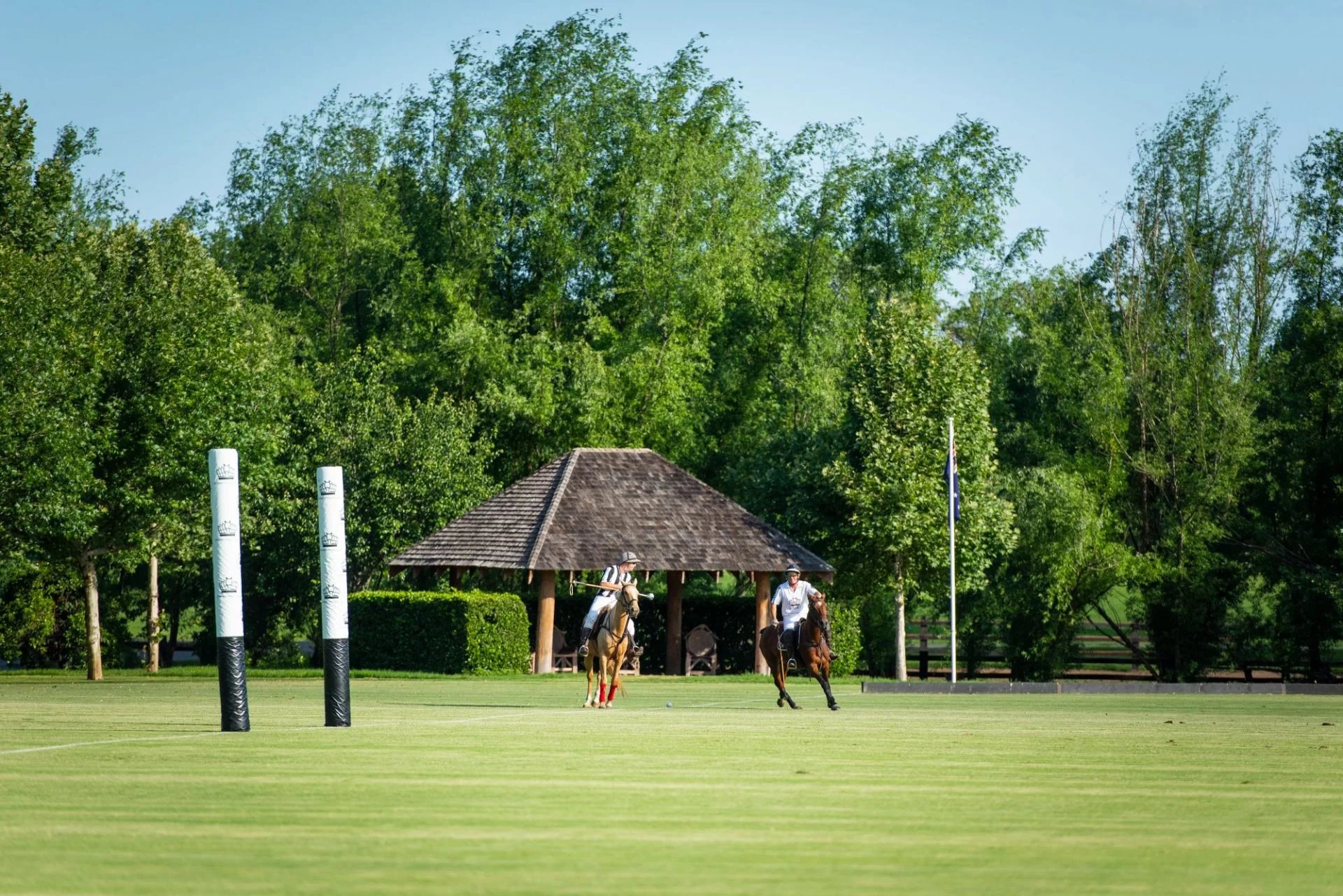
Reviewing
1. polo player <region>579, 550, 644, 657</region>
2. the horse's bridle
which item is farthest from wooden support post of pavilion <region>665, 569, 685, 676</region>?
polo player <region>579, 550, 644, 657</region>

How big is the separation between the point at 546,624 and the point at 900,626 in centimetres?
1011

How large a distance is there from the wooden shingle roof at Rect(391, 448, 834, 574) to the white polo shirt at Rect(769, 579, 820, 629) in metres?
16.8

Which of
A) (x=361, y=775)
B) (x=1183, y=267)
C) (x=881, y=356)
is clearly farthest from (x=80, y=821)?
(x=1183, y=267)

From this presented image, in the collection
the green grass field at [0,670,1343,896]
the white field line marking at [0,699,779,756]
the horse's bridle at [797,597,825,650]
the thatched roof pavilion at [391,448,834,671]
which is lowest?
the white field line marking at [0,699,779,756]

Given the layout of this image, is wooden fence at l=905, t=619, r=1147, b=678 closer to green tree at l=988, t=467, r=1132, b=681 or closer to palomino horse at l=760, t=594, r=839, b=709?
green tree at l=988, t=467, r=1132, b=681

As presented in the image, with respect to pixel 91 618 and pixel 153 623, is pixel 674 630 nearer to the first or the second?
pixel 153 623

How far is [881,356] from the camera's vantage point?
46.1m

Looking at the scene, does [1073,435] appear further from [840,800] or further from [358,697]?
[840,800]

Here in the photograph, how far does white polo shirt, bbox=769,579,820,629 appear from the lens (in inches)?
963

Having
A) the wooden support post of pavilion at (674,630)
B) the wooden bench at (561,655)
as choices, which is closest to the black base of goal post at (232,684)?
the wooden bench at (561,655)

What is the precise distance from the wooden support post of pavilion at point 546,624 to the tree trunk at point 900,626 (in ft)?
29.7

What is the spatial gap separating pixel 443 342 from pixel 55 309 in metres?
17.0

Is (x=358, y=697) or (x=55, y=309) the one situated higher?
(x=55, y=309)

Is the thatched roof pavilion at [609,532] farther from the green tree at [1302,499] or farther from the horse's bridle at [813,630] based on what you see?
the horse's bridle at [813,630]
